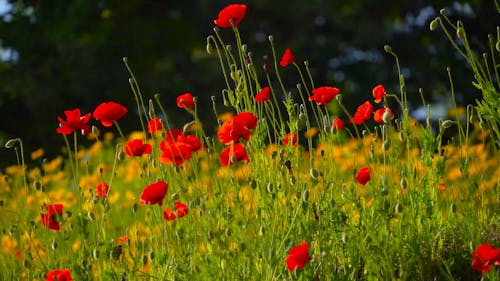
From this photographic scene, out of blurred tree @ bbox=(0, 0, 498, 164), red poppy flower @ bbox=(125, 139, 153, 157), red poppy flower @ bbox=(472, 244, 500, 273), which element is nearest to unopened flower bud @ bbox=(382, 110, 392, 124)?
red poppy flower @ bbox=(472, 244, 500, 273)

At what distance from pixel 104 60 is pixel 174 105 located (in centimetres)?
97

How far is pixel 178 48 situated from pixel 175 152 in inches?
336

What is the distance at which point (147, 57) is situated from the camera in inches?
436

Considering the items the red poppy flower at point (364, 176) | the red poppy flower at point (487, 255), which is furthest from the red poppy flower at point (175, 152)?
the red poppy flower at point (487, 255)

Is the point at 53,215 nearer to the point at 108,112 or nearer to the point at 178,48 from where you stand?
the point at 108,112

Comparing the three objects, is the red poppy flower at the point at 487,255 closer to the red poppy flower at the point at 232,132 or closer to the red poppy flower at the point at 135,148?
the red poppy flower at the point at 232,132

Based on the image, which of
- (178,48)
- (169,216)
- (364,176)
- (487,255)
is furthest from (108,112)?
(178,48)

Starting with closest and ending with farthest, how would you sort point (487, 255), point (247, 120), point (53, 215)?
point (487, 255) → point (247, 120) → point (53, 215)

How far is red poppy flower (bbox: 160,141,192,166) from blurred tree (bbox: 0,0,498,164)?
5.56m

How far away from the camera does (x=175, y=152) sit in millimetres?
2805

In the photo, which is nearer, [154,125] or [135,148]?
[135,148]

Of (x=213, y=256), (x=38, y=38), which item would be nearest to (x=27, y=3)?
(x=38, y=38)

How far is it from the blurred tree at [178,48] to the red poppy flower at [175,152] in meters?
5.56

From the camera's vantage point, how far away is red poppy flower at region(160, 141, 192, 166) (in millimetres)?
2746
